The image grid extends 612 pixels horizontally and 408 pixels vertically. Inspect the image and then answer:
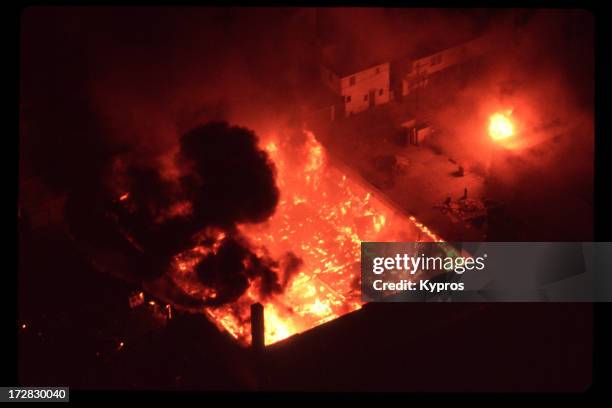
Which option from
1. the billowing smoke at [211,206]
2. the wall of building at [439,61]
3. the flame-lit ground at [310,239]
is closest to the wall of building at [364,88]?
the wall of building at [439,61]

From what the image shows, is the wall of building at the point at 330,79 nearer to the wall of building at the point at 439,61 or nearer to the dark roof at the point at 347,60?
the dark roof at the point at 347,60

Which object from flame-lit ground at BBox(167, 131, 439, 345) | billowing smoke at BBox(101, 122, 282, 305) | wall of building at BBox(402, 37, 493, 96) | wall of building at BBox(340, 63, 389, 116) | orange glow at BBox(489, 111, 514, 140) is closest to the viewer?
flame-lit ground at BBox(167, 131, 439, 345)

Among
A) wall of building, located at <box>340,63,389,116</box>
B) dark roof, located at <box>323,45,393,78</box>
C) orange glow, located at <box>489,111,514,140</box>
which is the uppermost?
dark roof, located at <box>323,45,393,78</box>

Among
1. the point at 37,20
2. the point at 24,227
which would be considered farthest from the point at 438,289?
the point at 37,20

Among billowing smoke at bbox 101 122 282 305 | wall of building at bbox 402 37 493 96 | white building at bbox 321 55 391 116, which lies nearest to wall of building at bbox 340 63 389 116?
white building at bbox 321 55 391 116

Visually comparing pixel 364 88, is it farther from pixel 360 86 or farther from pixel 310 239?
pixel 310 239

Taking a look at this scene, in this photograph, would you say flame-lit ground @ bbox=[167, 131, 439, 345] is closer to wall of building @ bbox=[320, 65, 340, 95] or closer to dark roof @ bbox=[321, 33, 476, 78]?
wall of building @ bbox=[320, 65, 340, 95]

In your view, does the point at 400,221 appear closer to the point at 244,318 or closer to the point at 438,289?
the point at 438,289

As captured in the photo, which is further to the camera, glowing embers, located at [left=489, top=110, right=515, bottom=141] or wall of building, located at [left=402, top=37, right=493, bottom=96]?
wall of building, located at [left=402, top=37, right=493, bottom=96]
